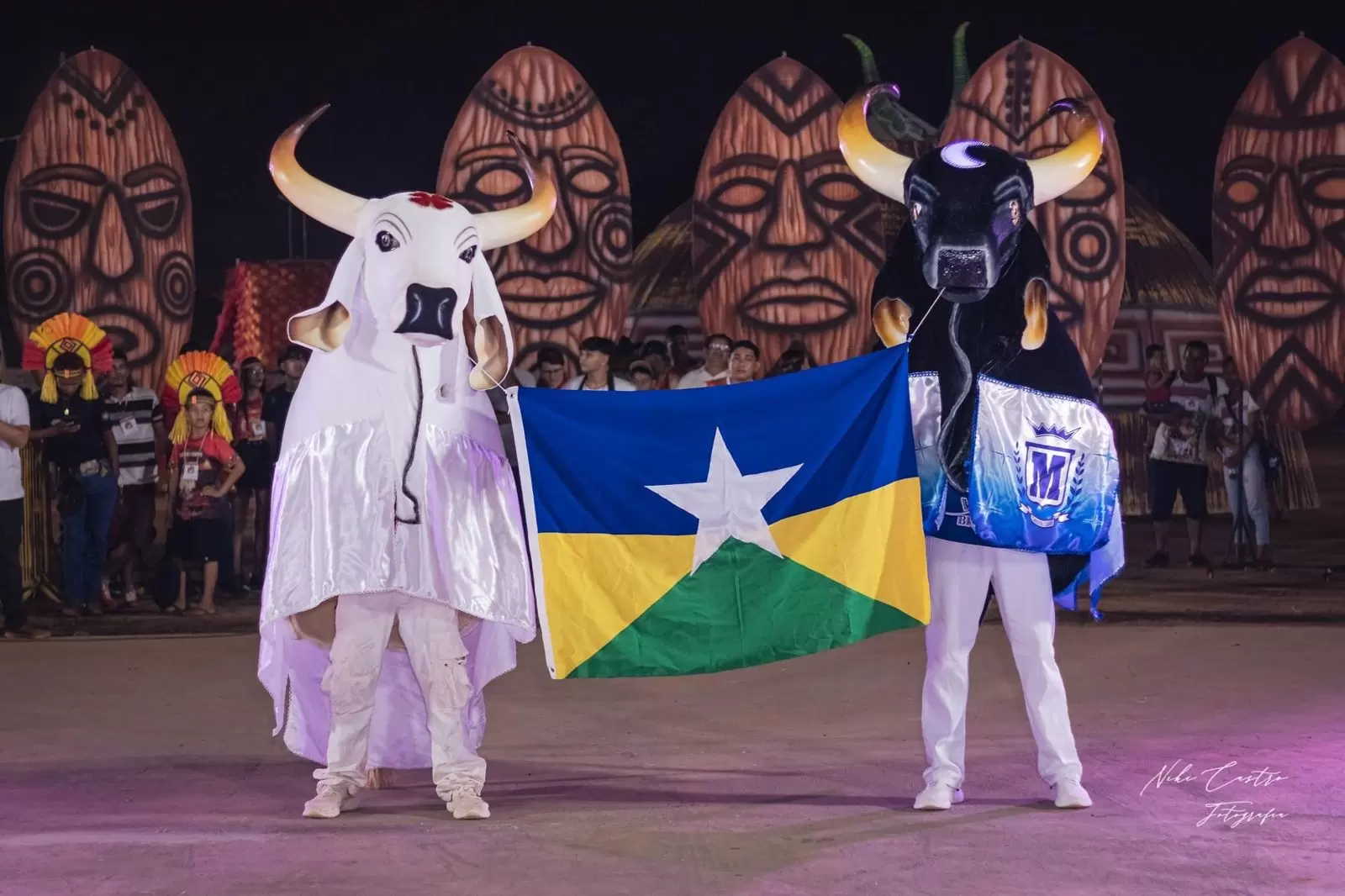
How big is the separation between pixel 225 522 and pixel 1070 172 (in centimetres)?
647

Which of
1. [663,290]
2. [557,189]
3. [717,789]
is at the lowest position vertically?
[717,789]

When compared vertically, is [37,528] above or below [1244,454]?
below

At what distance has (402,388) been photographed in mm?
5504

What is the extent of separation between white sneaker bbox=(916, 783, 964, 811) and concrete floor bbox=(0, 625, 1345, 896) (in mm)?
58

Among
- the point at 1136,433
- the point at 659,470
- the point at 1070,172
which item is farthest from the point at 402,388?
the point at 1136,433

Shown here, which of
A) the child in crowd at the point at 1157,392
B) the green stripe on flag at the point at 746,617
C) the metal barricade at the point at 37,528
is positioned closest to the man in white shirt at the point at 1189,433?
the child in crowd at the point at 1157,392

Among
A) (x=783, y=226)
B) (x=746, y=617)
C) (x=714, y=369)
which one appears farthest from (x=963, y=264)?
(x=783, y=226)

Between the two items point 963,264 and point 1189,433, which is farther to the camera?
point 1189,433

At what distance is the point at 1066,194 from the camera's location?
10.9 meters

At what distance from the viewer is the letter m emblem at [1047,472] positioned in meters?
5.45

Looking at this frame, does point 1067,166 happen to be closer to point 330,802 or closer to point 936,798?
point 936,798

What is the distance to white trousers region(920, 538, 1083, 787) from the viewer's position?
5.42 metres

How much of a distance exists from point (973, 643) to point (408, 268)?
2192 mm

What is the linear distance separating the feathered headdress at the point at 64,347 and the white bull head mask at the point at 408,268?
15.8 ft
